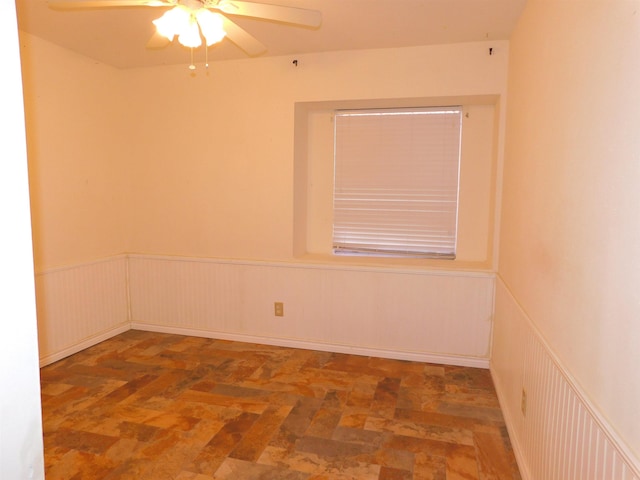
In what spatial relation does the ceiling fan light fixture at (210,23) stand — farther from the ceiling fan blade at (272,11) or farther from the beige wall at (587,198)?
the beige wall at (587,198)

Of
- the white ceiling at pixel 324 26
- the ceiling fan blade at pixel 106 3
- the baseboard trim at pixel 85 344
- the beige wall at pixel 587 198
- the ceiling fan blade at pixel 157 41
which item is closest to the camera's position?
the beige wall at pixel 587 198

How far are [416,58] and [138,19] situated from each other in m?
2.00

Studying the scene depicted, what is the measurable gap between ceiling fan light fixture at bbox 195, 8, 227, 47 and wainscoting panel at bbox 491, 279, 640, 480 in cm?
207

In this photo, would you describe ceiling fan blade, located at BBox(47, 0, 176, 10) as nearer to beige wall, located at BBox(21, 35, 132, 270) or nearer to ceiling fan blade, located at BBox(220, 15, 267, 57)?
ceiling fan blade, located at BBox(220, 15, 267, 57)

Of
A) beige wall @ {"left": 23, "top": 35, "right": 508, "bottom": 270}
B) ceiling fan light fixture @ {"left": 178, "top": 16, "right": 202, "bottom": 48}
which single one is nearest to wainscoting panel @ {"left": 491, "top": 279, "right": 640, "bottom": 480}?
beige wall @ {"left": 23, "top": 35, "right": 508, "bottom": 270}

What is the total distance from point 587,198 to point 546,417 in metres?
0.96

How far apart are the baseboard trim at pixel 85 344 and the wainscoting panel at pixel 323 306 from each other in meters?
0.17

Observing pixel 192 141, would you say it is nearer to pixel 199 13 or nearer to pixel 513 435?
pixel 199 13

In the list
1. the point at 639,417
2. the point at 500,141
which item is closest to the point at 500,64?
the point at 500,141

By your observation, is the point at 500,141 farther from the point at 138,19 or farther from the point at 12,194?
the point at 12,194

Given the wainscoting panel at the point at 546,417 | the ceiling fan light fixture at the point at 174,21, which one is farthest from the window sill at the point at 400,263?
the ceiling fan light fixture at the point at 174,21

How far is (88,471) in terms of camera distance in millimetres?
2092

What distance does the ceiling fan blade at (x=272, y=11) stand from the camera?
1.95 metres

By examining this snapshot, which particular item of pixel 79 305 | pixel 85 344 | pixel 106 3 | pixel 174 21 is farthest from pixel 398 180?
pixel 85 344
